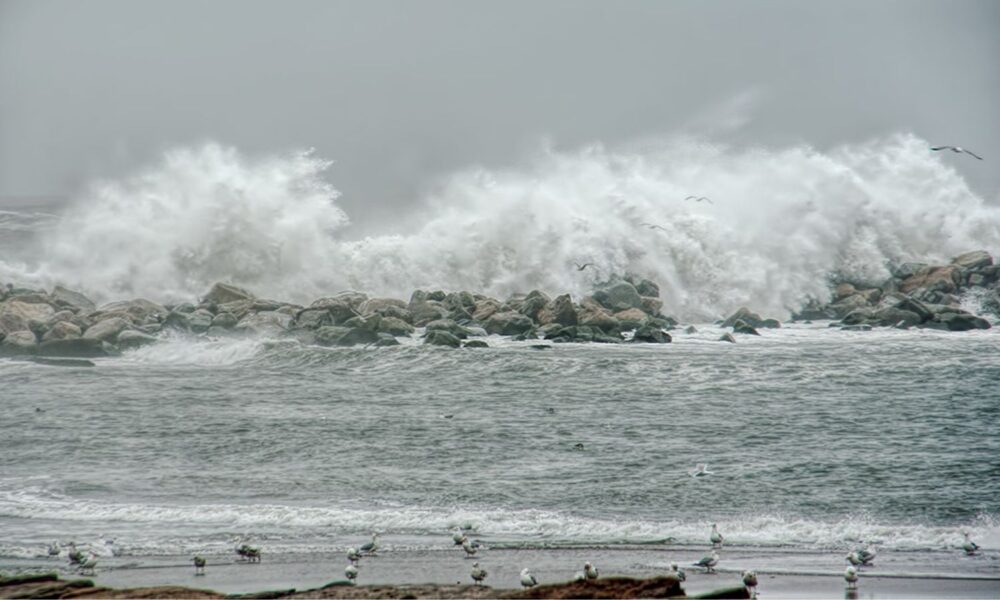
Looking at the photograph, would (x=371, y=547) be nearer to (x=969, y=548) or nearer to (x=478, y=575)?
(x=478, y=575)

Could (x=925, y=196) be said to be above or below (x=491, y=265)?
above

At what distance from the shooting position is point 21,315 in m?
29.5

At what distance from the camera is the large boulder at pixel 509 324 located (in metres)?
29.7

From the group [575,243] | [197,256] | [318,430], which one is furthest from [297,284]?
[318,430]

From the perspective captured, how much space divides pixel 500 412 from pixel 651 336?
9562 mm

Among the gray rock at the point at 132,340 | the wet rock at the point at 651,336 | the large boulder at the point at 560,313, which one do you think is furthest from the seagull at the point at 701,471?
the gray rock at the point at 132,340

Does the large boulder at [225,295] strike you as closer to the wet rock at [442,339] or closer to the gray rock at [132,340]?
the gray rock at [132,340]

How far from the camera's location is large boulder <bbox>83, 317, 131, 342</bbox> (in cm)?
2811

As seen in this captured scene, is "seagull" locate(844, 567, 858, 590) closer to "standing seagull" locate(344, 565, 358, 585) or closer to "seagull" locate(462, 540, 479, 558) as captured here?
"seagull" locate(462, 540, 479, 558)

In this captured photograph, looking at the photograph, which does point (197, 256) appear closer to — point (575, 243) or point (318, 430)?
point (575, 243)

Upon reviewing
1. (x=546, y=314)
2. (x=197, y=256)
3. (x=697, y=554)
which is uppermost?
(x=197, y=256)

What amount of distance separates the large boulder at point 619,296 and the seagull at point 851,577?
2214 cm

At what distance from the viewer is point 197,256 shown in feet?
123

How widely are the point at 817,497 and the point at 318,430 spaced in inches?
312
